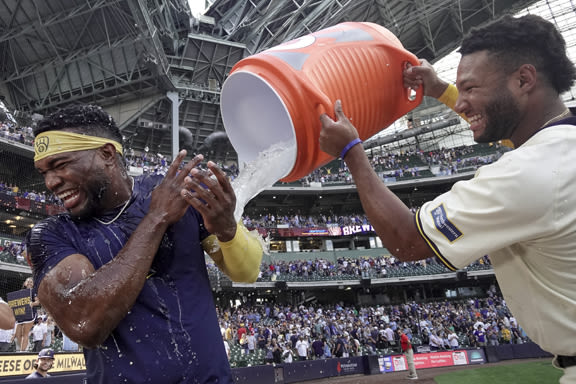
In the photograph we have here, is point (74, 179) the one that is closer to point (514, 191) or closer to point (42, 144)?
point (42, 144)

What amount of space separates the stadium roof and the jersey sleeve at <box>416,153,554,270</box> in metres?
22.9

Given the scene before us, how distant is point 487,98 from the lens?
5.72 feet

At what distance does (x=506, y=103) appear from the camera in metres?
1.72

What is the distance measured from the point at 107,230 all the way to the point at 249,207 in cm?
3332

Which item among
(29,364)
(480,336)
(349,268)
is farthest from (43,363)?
(349,268)

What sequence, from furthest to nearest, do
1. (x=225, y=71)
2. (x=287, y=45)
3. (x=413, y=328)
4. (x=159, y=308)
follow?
1. (x=225, y=71)
2. (x=413, y=328)
3. (x=287, y=45)
4. (x=159, y=308)

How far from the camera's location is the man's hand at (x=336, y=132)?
1739 millimetres

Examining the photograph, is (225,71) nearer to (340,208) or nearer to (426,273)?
(340,208)

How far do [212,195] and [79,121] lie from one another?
28.4 inches

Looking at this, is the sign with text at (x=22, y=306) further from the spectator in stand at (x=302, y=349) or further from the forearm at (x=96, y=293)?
the spectator in stand at (x=302, y=349)

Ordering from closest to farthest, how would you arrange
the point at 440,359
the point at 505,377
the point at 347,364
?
the point at 505,377
the point at 347,364
the point at 440,359

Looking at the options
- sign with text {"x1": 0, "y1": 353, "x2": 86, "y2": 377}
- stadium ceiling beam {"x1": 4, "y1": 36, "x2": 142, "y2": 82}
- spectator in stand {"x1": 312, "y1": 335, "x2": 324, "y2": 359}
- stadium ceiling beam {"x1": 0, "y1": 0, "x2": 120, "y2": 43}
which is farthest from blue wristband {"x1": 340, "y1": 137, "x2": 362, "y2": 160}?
stadium ceiling beam {"x1": 4, "y1": 36, "x2": 142, "y2": 82}

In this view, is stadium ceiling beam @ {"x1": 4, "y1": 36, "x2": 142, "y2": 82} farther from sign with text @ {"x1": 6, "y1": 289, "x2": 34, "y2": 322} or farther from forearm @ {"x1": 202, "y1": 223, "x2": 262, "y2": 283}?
forearm @ {"x1": 202, "y1": 223, "x2": 262, "y2": 283}

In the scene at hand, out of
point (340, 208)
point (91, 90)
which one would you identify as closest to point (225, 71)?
point (91, 90)
